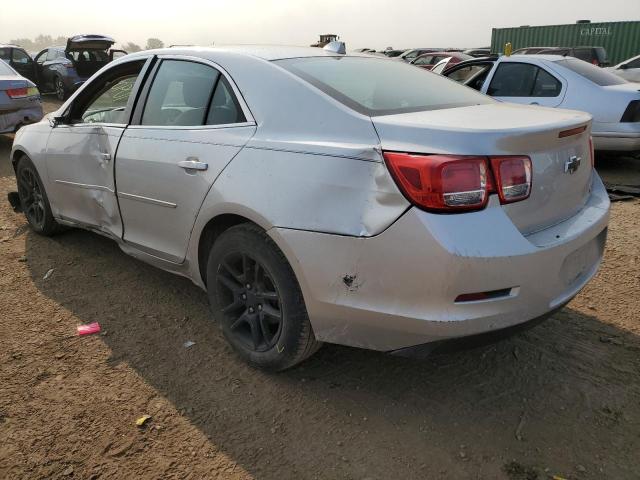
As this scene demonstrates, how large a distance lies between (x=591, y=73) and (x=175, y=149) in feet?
19.5

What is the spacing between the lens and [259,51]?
118 inches

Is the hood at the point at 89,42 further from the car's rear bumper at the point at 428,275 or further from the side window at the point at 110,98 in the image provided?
the car's rear bumper at the point at 428,275

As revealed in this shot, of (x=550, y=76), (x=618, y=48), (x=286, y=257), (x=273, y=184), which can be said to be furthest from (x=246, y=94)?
(x=618, y=48)

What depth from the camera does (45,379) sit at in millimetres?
2771

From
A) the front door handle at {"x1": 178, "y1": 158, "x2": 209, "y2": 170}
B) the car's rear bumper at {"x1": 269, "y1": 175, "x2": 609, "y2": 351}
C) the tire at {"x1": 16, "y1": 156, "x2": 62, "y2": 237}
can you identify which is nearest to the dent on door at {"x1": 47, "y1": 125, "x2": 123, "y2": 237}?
the tire at {"x1": 16, "y1": 156, "x2": 62, "y2": 237}

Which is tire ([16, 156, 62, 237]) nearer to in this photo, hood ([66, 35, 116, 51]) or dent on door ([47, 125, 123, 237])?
dent on door ([47, 125, 123, 237])

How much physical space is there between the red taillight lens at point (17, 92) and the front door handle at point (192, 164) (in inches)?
265

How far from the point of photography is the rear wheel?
584 inches

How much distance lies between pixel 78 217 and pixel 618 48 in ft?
92.3

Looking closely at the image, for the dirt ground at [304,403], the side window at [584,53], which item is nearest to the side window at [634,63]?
the side window at [584,53]

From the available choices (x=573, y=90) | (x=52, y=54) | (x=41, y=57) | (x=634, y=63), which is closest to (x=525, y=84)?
(x=573, y=90)

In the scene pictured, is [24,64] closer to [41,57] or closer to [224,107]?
[41,57]

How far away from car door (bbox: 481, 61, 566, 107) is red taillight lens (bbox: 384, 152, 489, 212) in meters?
5.34

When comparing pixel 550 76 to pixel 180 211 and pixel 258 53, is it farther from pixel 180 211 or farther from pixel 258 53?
pixel 180 211
